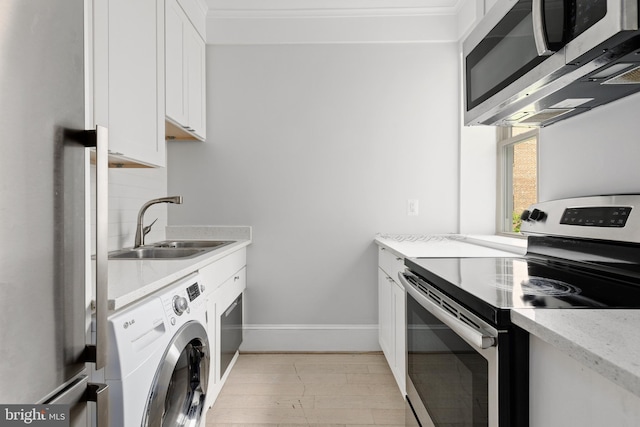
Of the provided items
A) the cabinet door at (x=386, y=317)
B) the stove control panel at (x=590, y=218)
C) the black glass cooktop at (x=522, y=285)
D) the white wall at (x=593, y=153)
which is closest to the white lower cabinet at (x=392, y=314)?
the cabinet door at (x=386, y=317)

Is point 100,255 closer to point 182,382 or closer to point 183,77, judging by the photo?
point 182,382

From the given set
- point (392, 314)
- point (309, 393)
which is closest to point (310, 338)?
point (309, 393)

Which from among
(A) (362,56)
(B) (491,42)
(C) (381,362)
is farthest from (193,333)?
(A) (362,56)

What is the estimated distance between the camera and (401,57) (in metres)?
2.88

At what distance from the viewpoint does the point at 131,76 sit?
156 cm

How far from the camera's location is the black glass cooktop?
85 centimetres

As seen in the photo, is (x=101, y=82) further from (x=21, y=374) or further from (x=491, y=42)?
(x=491, y=42)

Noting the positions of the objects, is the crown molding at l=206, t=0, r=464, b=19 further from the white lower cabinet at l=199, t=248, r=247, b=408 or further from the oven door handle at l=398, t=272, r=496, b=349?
the oven door handle at l=398, t=272, r=496, b=349

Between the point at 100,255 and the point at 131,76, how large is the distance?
109 cm

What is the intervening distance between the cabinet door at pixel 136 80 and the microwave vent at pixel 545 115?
165cm

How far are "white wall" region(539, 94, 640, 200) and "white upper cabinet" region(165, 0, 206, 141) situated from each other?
199 centimetres

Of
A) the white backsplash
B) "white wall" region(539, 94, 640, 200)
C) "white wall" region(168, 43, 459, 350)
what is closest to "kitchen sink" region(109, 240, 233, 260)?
the white backsplash

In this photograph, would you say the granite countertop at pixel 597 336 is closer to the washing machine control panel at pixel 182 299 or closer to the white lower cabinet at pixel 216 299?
the washing machine control panel at pixel 182 299

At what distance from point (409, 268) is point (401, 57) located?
6.48 ft
